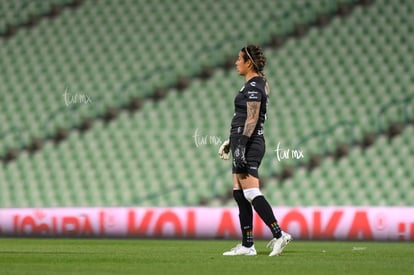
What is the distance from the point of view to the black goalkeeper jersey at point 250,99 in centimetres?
733

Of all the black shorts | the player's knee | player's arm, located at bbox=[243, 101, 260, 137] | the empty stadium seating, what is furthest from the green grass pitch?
the empty stadium seating

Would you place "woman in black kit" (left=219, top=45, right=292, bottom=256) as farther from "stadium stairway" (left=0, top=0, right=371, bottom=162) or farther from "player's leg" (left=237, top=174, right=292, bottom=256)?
"stadium stairway" (left=0, top=0, right=371, bottom=162)

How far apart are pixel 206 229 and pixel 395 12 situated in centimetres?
582

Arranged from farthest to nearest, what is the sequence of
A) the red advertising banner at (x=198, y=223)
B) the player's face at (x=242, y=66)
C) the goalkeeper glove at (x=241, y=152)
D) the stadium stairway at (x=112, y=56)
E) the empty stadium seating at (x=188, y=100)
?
the stadium stairway at (x=112, y=56)
the empty stadium seating at (x=188, y=100)
the red advertising banner at (x=198, y=223)
the player's face at (x=242, y=66)
the goalkeeper glove at (x=241, y=152)

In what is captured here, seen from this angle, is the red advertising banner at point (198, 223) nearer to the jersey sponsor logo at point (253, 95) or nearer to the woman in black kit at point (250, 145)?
the woman in black kit at point (250, 145)

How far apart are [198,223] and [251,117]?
445cm

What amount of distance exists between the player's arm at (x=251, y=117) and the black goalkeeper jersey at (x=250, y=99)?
0.04 meters

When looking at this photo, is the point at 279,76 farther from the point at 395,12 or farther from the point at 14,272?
the point at 14,272

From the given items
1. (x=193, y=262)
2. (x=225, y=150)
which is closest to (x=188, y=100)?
(x=225, y=150)

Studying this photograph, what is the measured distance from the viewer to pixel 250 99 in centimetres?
731

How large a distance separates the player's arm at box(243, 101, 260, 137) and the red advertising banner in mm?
4179

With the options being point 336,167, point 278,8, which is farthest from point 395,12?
point 336,167

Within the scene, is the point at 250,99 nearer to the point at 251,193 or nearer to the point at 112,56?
the point at 251,193

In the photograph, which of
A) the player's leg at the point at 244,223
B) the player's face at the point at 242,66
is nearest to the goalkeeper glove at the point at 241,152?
the player's leg at the point at 244,223
